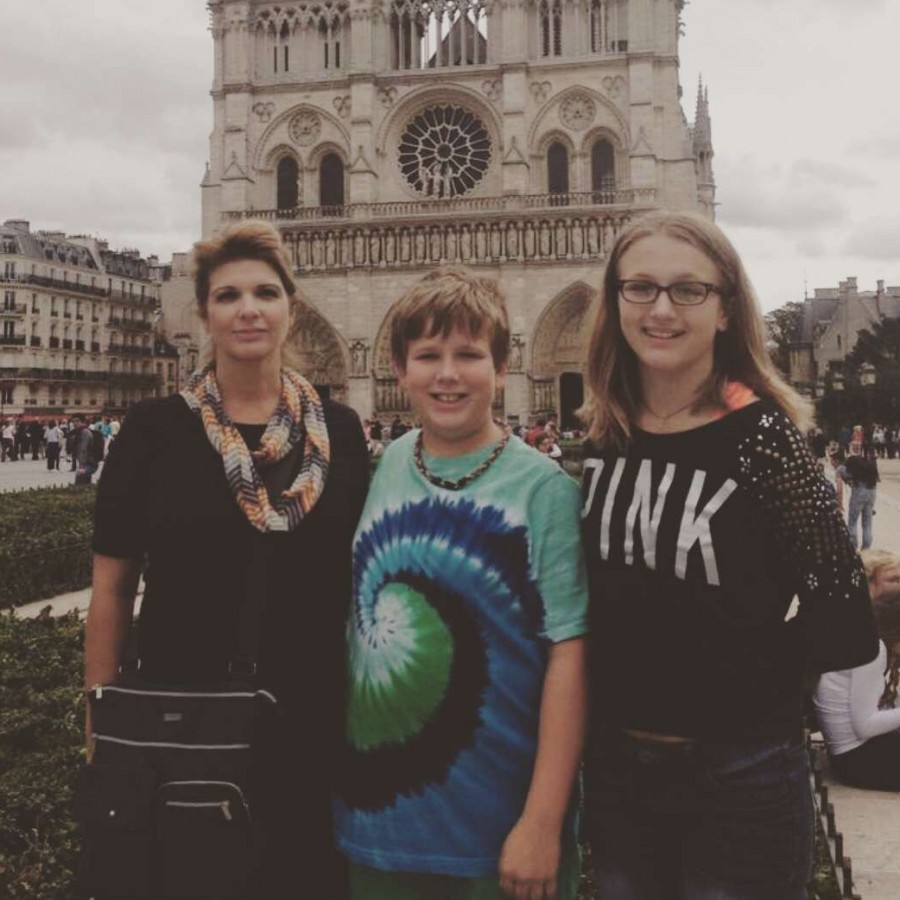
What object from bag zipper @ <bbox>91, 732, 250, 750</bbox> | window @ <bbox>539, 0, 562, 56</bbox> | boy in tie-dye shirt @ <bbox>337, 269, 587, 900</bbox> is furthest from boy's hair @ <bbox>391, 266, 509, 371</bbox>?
window @ <bbox>539, 0, 562, 56</bbox>

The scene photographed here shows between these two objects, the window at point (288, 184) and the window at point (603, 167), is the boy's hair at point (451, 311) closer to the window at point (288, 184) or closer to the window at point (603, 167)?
the window at point (603, 167)

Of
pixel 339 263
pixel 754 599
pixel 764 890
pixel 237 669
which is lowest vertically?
pixel 764 890

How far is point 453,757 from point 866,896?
223cm

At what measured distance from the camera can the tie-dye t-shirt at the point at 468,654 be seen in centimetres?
216

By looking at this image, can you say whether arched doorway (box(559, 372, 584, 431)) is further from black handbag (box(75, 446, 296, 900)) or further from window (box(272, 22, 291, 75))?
black handbag (box(75, 446, 296, 900))

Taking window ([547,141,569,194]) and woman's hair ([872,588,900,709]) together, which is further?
window ([547,141,569,194])

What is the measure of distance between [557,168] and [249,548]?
34.3 m

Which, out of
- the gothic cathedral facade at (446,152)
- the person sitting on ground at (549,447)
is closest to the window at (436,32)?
the gothic cathedral facade at (446,152)

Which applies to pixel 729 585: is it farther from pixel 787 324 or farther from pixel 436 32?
pixel 787 324

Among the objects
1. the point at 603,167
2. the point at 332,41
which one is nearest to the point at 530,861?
the point at 603,167

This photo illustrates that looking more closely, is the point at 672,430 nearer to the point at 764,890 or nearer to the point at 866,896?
the point at 764,890

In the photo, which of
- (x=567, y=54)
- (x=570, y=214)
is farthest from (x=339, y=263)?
(x=567, y=54)

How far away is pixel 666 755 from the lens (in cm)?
211

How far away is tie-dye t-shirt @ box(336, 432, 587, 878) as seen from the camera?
216 cm
